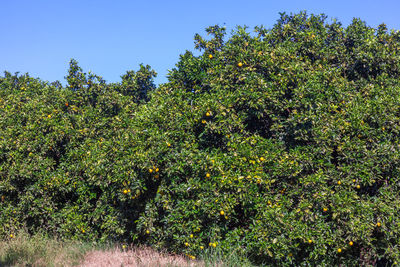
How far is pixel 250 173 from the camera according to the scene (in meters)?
8.00

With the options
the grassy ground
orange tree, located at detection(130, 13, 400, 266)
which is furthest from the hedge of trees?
the grassy ground

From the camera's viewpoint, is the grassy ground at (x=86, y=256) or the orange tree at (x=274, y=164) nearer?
the grassy ground at (x=86, y=256)

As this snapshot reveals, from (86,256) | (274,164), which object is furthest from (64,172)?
(274,164)

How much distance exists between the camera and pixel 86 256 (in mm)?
8328

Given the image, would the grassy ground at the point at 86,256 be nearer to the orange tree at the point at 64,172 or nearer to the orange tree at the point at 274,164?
the orange tree at the point at 274,164

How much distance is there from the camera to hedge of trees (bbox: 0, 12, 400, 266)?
780 centimetres

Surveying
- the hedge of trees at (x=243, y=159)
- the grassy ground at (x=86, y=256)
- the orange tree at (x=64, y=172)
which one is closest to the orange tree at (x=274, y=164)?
the hedge of trees at (x=243, y=159)

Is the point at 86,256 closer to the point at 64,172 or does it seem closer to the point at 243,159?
the point at 64,172

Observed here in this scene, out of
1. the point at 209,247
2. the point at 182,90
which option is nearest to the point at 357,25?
the point at 182,90

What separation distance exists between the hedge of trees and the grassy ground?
404 millimetres

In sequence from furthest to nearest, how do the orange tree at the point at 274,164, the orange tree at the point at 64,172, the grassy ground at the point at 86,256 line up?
the orange tree at the point at 64,172, the orange tree at the point at 274,164, the grassy ground at the point at 86,256

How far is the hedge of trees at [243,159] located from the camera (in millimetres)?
7797

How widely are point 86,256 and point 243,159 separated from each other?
4.31 metres

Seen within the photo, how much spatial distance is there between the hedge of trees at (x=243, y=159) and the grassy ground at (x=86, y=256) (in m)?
0.40
